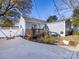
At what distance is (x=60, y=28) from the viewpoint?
26234mm

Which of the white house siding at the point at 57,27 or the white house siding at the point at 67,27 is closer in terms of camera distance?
the white house siding at the point at 57,27

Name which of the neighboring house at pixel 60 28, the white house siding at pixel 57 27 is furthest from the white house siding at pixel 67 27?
the white house siding at pixel 57 27

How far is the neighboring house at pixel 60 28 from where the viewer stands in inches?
1014

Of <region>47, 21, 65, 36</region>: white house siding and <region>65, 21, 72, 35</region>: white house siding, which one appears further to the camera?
<region>65, 21, 72, 35</region>: white house siding

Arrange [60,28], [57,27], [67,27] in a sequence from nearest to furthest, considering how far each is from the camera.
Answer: [60,28], [57,27], [67,27]

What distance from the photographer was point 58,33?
26.1 metres

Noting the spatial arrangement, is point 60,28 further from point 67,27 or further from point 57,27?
point 67,27

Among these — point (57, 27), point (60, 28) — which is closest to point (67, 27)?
point (60, 28)

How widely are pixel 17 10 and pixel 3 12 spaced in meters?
2.00

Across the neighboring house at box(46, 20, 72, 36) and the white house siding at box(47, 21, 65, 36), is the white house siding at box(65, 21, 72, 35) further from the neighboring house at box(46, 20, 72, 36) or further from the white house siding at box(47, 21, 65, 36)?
the white house siding at box(47, 21, 65, 36)

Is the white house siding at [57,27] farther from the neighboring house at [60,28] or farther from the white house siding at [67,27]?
the white house siding at [67,27]

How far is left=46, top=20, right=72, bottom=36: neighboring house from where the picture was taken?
2577 centimetres

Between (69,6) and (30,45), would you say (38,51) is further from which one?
(69,6)

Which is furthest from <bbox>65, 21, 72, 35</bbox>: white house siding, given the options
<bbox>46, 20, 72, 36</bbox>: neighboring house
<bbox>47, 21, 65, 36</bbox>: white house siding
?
<bbox>47, 21, 65, 36</bbox>: white house siding
